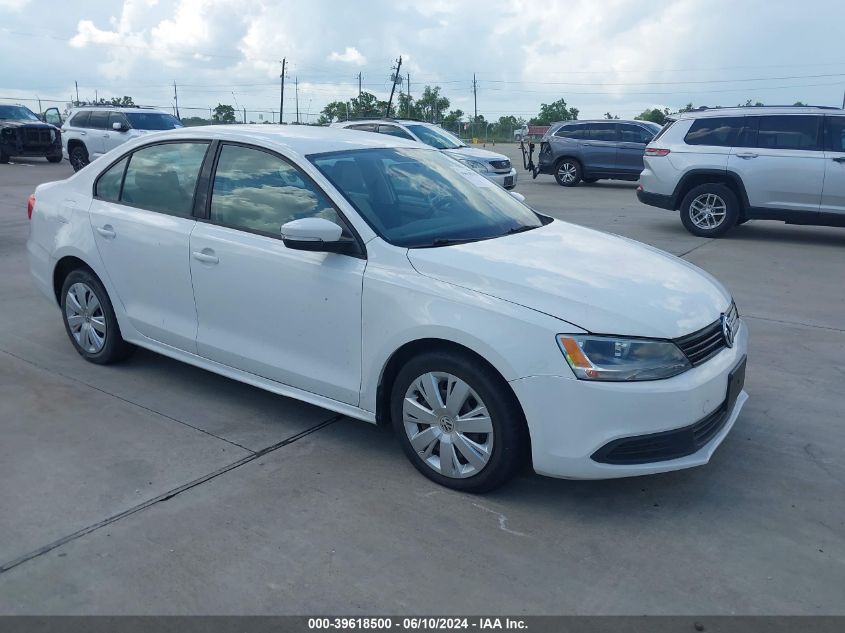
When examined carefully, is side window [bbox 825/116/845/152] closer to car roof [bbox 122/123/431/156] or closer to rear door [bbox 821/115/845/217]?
rear door [bbox 821/115/845/217]

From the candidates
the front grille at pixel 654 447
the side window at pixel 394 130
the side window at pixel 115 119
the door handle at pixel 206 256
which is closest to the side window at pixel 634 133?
the side window at pixel 394 130

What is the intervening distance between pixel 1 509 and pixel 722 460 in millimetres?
3431

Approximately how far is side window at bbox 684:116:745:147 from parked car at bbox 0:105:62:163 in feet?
64.7

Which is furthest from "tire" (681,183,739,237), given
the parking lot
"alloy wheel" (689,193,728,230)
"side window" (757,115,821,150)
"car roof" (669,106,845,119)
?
the parking lot

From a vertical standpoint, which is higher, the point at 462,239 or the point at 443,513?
the point at 462,239

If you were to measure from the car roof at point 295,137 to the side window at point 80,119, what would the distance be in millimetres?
18852

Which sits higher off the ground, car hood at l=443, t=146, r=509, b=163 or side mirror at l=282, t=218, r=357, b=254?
car hood at l=443, t=146, r=509, b=163

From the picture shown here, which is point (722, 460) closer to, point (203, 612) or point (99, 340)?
point (203, 612)

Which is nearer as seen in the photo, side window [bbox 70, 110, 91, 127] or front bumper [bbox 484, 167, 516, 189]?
front bumper [bbox 484, 167, 516, 189]

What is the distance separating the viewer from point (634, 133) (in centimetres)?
1972

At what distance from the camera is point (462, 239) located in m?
4.20

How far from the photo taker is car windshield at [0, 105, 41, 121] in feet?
81.3

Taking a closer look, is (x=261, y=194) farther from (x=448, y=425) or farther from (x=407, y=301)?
A: (x=448, y=425)
